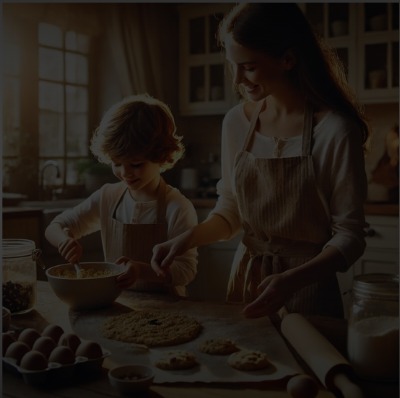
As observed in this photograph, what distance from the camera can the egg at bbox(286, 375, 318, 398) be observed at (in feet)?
2.60

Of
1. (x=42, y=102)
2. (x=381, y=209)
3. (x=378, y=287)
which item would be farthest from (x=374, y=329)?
(x=42, y=102)

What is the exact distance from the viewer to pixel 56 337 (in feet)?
3.18

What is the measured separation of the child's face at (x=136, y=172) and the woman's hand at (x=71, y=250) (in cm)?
18

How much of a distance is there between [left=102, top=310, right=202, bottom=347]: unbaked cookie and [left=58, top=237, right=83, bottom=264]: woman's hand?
23 cm

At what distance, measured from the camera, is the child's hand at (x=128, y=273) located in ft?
3.82

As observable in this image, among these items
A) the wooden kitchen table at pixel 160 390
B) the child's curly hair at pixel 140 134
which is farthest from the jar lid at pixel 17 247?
the wooden kitchen table at pixel 160 390

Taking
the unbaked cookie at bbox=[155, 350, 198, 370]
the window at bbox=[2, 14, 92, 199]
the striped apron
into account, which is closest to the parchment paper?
the unbaked cookie at bbox=[155, 350, 198, 370]

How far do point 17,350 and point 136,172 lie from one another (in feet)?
1.59

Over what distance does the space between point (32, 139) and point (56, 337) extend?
52 cm

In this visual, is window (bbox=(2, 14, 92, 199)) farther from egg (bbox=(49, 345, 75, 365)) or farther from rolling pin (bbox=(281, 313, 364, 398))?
rolling pin (bbox=(281, 313, 364, 398))

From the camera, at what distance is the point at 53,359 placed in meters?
0.87

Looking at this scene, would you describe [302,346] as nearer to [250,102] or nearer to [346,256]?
[346,256]

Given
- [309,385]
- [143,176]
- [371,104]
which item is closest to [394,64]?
[371,104]

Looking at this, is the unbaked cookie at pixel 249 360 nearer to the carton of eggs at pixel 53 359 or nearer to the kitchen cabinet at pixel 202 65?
the carton of eggs at pixel 53 359
